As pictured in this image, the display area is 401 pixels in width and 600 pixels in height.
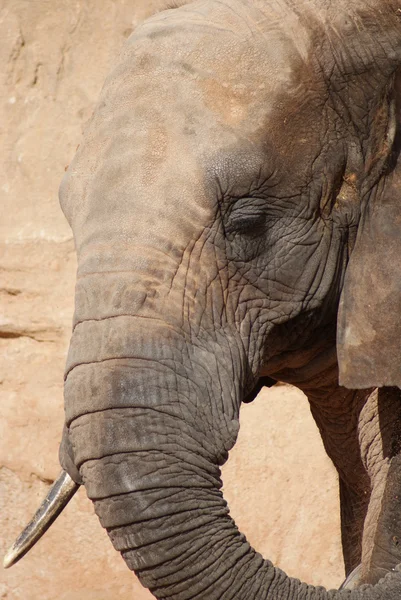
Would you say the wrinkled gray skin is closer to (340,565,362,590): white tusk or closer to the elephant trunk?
the elephant trunk

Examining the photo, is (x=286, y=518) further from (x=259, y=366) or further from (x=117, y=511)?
(x=117, y=511)

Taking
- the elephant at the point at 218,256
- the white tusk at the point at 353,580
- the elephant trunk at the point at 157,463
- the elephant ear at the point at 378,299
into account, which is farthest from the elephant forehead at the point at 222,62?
the white tusk at the point at 353,580

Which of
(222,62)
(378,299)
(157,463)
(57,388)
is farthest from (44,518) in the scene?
(57,388)

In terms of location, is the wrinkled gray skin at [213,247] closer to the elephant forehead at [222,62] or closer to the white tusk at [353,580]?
the elephant forehead at [222,62]

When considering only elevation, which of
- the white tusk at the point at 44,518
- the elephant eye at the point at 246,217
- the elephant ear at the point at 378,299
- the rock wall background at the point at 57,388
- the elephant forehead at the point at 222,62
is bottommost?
the rock wall background at the point at 57,388

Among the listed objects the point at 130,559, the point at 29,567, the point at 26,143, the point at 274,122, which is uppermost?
the point at 274,122

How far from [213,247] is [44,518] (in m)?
0.69

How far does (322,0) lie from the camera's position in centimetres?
217

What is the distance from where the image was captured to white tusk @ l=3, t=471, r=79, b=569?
89.7 inches

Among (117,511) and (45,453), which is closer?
(117,511)

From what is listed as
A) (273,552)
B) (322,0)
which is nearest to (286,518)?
(273,552)

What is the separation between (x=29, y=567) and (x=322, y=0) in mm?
2731

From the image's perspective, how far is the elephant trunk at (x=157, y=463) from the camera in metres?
1.88

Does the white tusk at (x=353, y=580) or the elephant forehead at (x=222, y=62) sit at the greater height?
the elephant forehead at (x=222, y=62)
